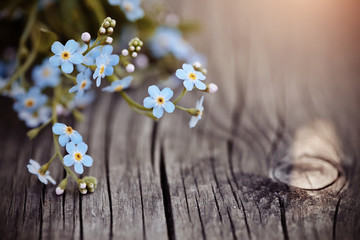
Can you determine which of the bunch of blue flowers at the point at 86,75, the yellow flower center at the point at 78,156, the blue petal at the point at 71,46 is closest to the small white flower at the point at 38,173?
the bunch of blue flowers at the point at 86,75

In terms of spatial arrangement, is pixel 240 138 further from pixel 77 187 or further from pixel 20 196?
pixel 20 196

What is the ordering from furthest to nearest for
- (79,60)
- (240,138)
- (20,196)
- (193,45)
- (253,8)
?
(253,8)
(193,45)
(240,138)
(20,196)
(79,60)

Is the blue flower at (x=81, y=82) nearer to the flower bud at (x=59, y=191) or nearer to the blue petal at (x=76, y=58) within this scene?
the blue petal at (x=76, y=58)

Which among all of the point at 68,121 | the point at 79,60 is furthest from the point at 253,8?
the point at 79,60

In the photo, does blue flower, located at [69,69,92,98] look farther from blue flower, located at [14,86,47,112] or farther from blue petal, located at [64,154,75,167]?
blue flower, located at [14,86,47,112]

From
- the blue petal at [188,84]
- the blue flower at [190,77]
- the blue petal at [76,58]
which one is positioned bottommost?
the blue petal at [188,84]

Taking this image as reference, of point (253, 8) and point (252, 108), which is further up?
point (253, 8)

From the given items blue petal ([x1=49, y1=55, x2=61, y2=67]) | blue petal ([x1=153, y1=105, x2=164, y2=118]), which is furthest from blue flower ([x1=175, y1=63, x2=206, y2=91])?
blue petal ([x1=49, y1=55, x2=61, y2=67])
